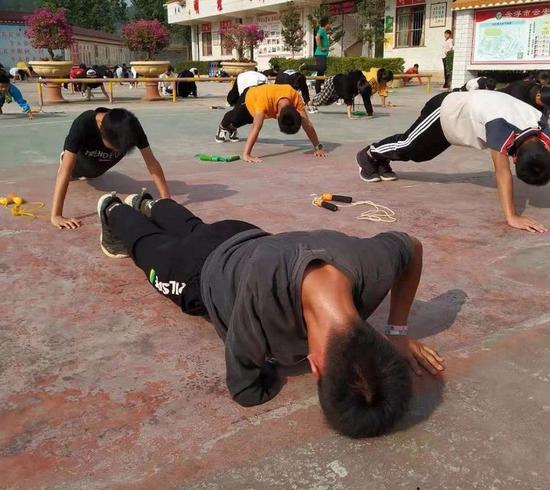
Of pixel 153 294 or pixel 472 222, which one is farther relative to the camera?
pixel 472 222

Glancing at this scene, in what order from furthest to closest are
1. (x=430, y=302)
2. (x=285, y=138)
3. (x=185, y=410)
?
(x=285, y=138), (x=430, y=302), (x=185, y=410)

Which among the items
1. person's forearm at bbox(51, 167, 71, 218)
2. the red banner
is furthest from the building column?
person's forearm at bbox(51, 167, 71, 218)

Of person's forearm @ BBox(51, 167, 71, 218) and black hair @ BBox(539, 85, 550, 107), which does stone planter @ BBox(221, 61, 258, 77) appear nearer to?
black hair @ BBox(539, 85, 550, 107)

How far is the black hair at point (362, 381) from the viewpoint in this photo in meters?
1.35

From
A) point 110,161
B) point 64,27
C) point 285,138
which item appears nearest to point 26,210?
point 110,161

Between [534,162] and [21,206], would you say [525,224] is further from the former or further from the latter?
[21,206]

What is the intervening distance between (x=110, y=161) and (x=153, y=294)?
1.96 meters

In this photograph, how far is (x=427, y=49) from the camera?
20641mm

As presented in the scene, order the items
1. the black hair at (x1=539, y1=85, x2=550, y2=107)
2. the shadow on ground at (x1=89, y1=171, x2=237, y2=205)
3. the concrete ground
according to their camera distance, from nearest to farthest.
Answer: the concrete ground → the shadow on ground at (x1=89, y1=171, x2=237, y2=205) → the black hair at (x1=539, y1=85, x2=550, y2=107)

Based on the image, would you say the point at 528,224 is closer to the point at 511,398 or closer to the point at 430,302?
the point at 430,302

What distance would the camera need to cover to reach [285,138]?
7980 millimetres

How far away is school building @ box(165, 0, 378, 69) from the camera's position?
25.3m

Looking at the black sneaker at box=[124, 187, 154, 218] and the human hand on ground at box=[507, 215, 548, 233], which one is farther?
the human hand on ground at box=[507, 215, 548, 233]

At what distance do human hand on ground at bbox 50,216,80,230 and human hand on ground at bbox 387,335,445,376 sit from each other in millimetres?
2412
